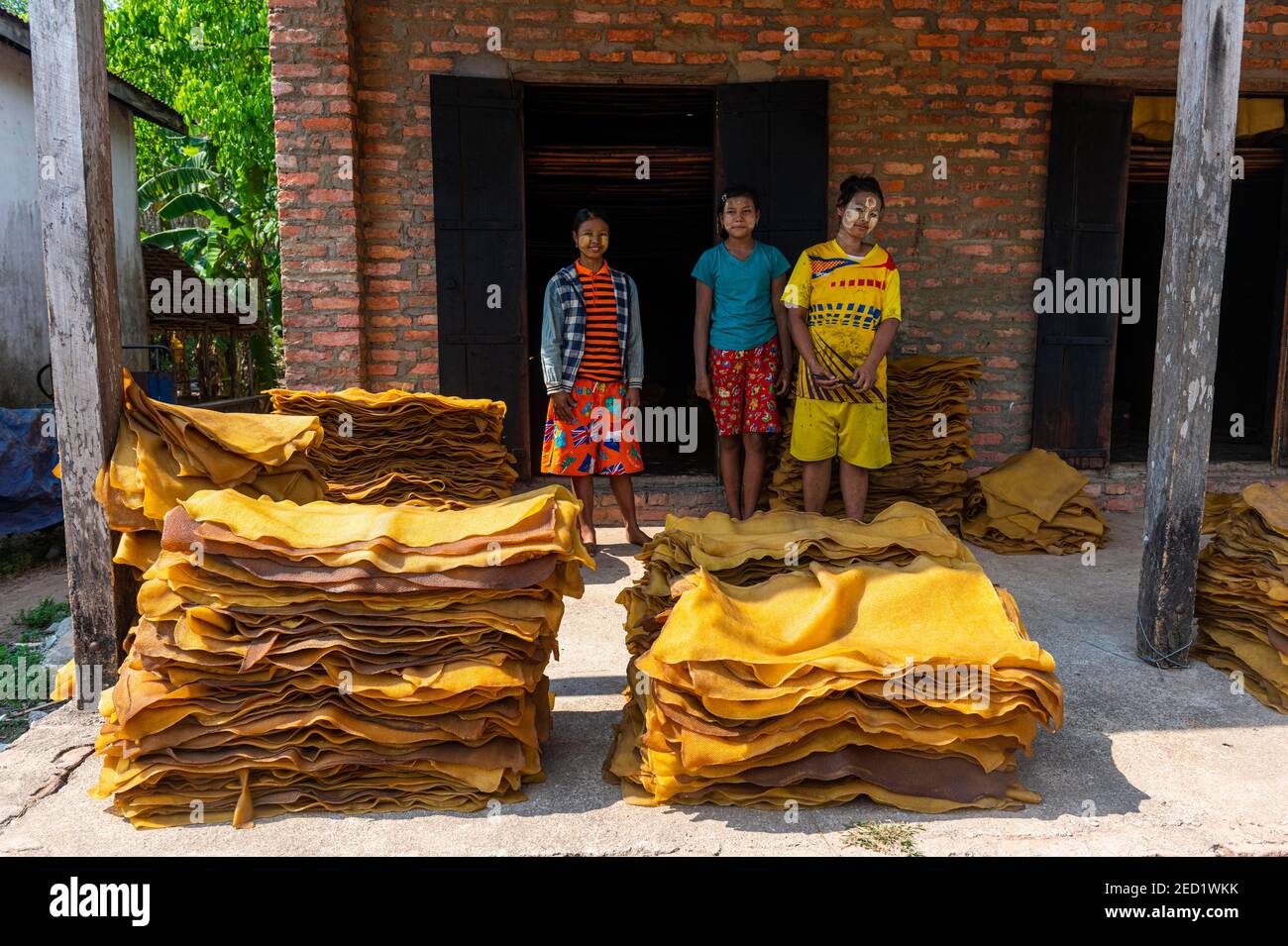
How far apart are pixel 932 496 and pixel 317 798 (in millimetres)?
4240

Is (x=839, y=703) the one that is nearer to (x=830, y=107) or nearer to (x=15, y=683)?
(x=15, y=683)

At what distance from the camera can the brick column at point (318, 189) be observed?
18.3 ft

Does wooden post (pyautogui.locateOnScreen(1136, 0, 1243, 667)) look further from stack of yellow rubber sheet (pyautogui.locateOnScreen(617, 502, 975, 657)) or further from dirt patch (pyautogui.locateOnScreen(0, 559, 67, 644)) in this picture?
dirt patch (pyautogui.locateOnScreen(0, 559, 67, 644))

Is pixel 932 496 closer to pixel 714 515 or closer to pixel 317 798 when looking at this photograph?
pixel 714 515

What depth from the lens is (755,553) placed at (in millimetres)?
3123

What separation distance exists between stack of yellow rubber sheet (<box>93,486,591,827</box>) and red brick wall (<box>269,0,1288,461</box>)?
11.4 feet

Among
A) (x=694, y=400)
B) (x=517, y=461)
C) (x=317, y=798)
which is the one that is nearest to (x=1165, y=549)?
(x=317, y=798)

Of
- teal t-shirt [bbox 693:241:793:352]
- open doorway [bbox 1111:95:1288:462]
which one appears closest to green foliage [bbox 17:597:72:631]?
teal t-shirt [bbox 693:241:793:352]

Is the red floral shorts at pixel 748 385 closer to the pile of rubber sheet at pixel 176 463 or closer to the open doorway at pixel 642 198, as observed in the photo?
the open doorway at pixel 642 198

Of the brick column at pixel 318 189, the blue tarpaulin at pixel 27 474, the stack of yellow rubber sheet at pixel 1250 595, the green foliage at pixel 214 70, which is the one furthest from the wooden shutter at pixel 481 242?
the green foliage at pixel 214 70

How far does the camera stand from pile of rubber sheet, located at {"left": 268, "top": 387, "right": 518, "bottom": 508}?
190 inches

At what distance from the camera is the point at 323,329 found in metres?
5.77

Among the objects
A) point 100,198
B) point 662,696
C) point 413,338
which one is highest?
point 100,198

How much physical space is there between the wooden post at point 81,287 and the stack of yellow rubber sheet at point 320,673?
0.86m
